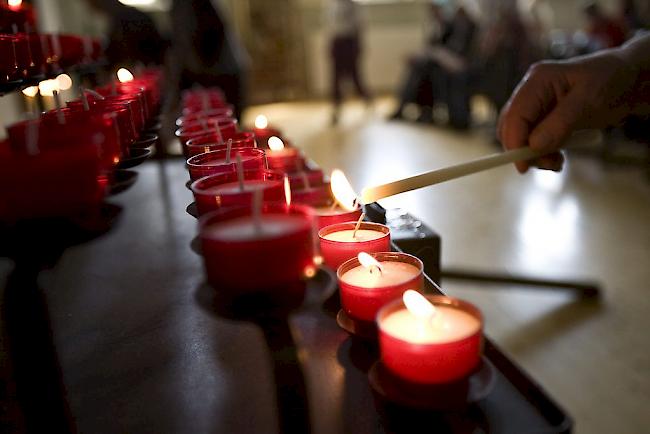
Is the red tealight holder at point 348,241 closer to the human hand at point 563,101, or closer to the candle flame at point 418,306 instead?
the candle flame at point 418,306

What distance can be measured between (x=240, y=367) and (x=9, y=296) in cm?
23

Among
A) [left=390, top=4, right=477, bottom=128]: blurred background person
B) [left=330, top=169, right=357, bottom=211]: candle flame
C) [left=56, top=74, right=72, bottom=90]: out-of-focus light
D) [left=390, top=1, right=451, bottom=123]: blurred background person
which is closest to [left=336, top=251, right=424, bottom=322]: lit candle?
[left=330, top=169, right=357, bottom=211]: candle flame

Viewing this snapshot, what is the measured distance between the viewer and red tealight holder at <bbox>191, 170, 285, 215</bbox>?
54cm

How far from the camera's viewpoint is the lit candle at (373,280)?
58 cm

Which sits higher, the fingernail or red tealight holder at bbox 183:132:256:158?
red tealight holder at bbox 183:132:256:158

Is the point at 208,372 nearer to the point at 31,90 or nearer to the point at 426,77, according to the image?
the point at 31,90

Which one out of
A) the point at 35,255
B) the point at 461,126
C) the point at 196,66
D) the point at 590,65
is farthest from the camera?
the point at 461,126

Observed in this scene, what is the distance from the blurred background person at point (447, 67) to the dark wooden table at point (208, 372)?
4.45 meters

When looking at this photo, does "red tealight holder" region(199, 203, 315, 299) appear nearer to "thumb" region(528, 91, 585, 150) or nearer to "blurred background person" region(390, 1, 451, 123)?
"thumb" region(528, 91, 585, 150)

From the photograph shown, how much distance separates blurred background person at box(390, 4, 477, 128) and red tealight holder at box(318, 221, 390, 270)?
4.37 m

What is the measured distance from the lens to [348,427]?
0.50 m

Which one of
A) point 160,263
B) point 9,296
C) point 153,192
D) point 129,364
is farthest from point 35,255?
point 153,192

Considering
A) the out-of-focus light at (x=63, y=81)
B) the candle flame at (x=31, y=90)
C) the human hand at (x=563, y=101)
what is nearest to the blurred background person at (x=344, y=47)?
the out-of-focus light at (x=63, y=81)

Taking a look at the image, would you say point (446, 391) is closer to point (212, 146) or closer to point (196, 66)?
point (212, 146)
